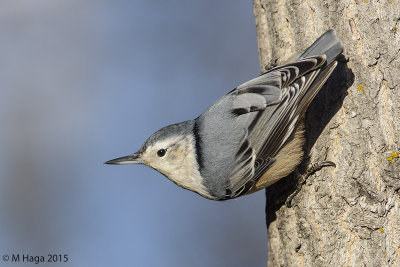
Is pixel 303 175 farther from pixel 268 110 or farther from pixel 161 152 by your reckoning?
pixel 161 152

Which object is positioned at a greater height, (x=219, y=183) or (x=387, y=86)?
(x=387, y=86)

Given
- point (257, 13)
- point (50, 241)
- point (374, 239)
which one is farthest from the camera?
point (50, 241)

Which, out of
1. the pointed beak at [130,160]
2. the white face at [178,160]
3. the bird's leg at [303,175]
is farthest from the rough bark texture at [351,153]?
the pointed beak at [130,160]

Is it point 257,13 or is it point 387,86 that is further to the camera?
point 257,13

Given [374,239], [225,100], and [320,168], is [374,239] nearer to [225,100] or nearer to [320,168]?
[320,168]

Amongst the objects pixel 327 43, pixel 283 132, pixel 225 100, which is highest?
pixel 327 43

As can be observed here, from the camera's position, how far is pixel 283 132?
2414 millimetres

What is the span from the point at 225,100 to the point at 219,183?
16.7 inches

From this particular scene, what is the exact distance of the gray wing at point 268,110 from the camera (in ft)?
7.70

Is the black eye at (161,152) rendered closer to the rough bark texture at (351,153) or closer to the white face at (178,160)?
the white face at (178,160)

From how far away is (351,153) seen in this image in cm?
225

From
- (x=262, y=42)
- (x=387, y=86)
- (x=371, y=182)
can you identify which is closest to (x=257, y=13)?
(x=262, y=42)

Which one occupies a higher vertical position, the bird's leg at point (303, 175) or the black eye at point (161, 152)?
the black eye at point (161, 152)

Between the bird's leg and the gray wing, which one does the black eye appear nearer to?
the gray wing
